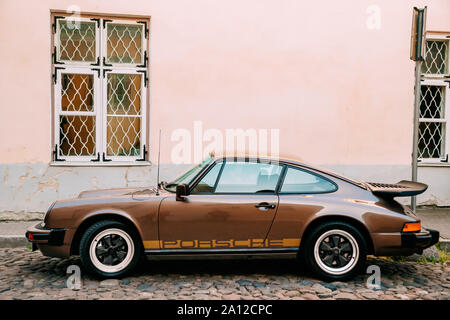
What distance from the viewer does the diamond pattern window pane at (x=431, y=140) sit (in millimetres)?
9070

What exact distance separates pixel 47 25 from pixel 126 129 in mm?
2212

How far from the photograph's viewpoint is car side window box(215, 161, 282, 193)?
4.95 m

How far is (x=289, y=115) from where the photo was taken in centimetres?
859

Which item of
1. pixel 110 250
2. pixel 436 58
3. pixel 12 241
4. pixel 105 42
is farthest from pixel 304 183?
pixel 436 58

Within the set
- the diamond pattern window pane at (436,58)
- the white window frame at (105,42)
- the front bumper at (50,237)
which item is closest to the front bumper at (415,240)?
the front bumper at (50,237)

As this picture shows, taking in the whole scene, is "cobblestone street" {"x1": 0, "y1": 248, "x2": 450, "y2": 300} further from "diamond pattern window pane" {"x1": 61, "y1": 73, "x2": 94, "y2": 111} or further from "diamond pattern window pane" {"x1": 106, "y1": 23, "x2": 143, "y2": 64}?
"diamond pattern window pane" {"x1": 106, "y1": 23, "x2": 143, "y2": 64}

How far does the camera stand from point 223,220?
479 centimetres

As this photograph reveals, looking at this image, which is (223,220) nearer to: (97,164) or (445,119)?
(97,164)

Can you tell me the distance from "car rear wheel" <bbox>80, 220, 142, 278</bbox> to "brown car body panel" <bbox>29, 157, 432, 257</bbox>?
4.1 inches

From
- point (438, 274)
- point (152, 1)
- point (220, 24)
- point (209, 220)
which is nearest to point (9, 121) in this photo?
point (152, 1)

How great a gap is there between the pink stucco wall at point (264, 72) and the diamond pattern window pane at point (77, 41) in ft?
0.95

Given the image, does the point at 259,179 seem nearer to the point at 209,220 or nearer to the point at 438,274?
the point at 209,220
